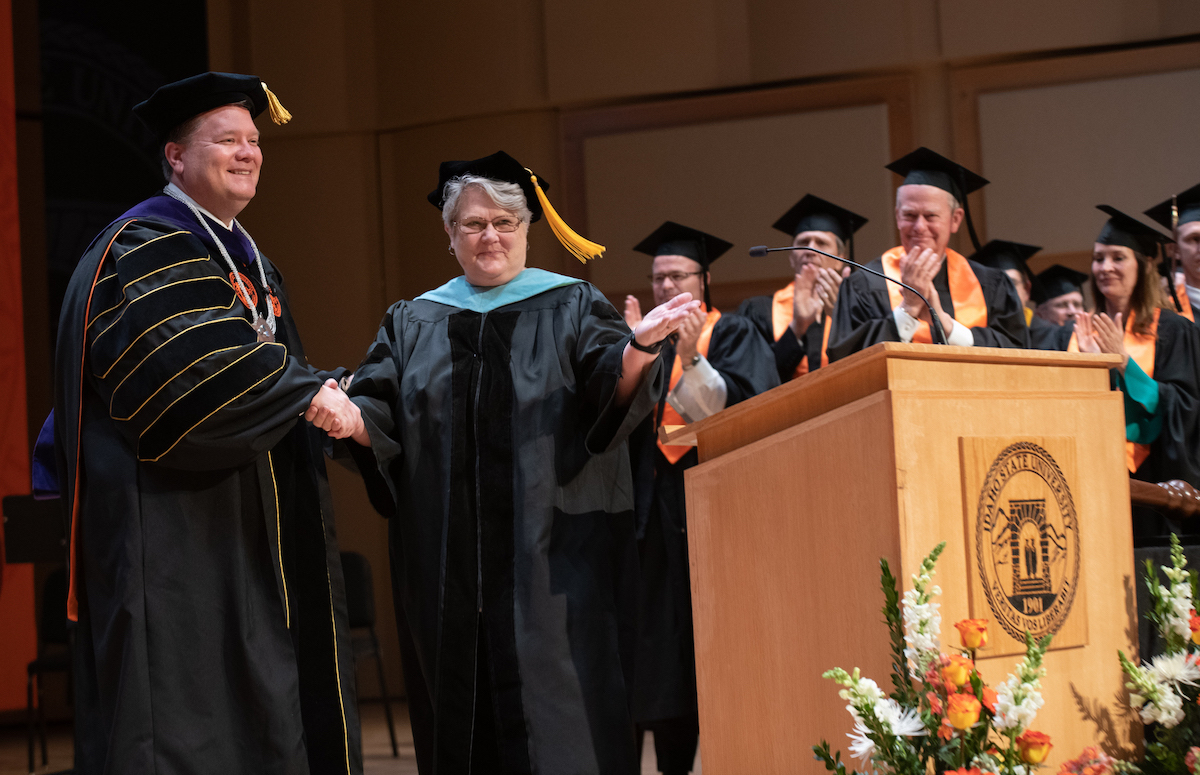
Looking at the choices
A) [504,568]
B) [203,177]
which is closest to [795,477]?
[504,568]

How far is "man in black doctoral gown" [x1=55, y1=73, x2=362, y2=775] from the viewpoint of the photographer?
2.23 metres

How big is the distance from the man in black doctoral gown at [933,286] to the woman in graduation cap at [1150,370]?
27cm

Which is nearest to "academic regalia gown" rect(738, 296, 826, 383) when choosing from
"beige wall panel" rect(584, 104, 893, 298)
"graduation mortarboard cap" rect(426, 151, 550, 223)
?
"graduation mortarboard cap" rect(426, 151, 550, 223)

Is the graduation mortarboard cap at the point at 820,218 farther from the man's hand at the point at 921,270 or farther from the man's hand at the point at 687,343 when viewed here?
the man's hand at the point at 921,270

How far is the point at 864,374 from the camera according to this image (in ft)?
6.15

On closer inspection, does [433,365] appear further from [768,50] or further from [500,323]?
[768,50]

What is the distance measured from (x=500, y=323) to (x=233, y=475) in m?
0.75

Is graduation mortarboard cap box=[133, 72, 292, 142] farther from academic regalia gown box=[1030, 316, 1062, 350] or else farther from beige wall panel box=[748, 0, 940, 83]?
beige wall panel box=[748, 0, 940, 83]

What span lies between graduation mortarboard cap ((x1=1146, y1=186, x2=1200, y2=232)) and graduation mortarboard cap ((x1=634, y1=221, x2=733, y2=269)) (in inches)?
66.9

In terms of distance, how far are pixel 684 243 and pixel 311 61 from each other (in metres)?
3.89

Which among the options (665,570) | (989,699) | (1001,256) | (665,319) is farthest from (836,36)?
(989,699)

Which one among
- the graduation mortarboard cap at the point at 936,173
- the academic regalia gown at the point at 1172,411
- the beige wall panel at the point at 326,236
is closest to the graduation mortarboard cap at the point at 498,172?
the graduation mortarboard cap at the point at 936,173

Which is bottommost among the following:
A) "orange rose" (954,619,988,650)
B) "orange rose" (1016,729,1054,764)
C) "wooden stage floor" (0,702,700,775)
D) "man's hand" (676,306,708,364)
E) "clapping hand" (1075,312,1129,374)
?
"wooden stage floor" (0,702,700,775)

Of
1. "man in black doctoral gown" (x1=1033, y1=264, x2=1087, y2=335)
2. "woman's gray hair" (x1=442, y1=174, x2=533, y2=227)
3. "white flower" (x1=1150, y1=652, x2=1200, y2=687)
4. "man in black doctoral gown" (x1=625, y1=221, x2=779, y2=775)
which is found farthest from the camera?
"man in black doctoral gown" (x1=1033, y1=264, x2=1087, y2=335)
